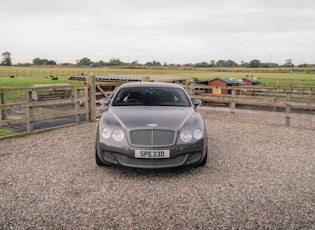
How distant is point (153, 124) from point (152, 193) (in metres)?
1.21

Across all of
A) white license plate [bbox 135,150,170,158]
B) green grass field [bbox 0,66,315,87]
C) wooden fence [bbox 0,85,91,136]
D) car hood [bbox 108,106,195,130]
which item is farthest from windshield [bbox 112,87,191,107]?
green grass field [bbox 0,66,315,87]

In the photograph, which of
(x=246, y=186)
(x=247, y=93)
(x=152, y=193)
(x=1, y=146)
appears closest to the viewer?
(x=152, y=193)

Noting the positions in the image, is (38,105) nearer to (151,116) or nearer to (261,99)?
(151,116)

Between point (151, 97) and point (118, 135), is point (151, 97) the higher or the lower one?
the higher one

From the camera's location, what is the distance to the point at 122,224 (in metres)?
3.63

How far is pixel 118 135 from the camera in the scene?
5.22 metres

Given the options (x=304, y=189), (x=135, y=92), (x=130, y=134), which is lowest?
(x=304, y=189)

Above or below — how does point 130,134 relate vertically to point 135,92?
below

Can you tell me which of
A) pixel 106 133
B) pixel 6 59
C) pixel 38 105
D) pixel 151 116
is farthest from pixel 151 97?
pixel 6 59

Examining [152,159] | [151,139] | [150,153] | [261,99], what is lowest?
[152,159]

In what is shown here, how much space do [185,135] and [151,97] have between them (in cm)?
163

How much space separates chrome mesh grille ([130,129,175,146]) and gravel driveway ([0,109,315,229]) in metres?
0.65

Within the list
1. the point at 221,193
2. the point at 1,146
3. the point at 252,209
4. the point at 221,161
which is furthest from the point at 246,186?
the point at 1,146

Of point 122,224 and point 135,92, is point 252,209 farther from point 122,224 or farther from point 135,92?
point 135,92
